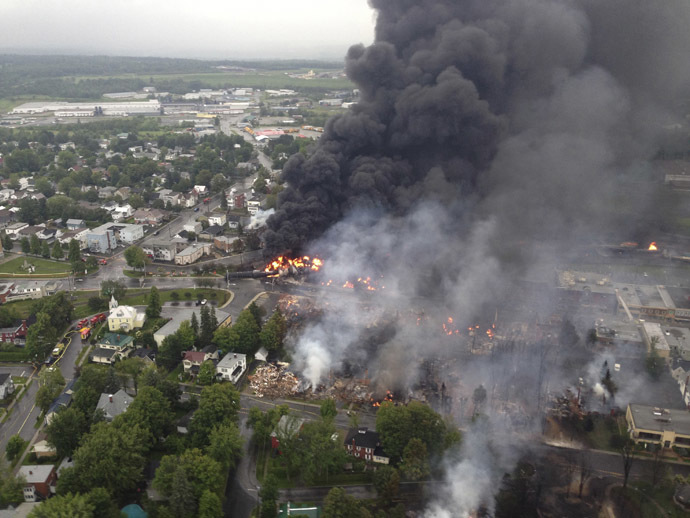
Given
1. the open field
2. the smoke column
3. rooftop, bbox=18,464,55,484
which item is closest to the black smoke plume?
the smoke column

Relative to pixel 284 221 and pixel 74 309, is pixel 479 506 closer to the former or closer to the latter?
pixel 284 221

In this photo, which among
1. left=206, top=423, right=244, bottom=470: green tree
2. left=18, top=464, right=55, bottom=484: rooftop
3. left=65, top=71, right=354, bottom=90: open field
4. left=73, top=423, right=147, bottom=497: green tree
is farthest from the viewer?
left=65, top=71, right=354, bottom=90: open field

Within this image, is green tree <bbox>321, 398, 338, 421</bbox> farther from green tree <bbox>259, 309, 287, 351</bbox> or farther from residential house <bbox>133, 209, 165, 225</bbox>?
residential house <bbox>133, 209, 165, 225</bbox>

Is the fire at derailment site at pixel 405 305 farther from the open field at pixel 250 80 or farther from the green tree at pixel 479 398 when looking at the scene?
the open field at pixel 250 80

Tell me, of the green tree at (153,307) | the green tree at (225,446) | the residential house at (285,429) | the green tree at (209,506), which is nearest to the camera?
the green tree at (209,506)

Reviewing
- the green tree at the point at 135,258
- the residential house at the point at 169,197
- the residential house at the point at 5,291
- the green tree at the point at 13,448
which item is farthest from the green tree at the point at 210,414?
the residential house at the point at 169,197

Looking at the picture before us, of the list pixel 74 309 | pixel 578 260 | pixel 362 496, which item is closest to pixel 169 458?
pixel 362 496
